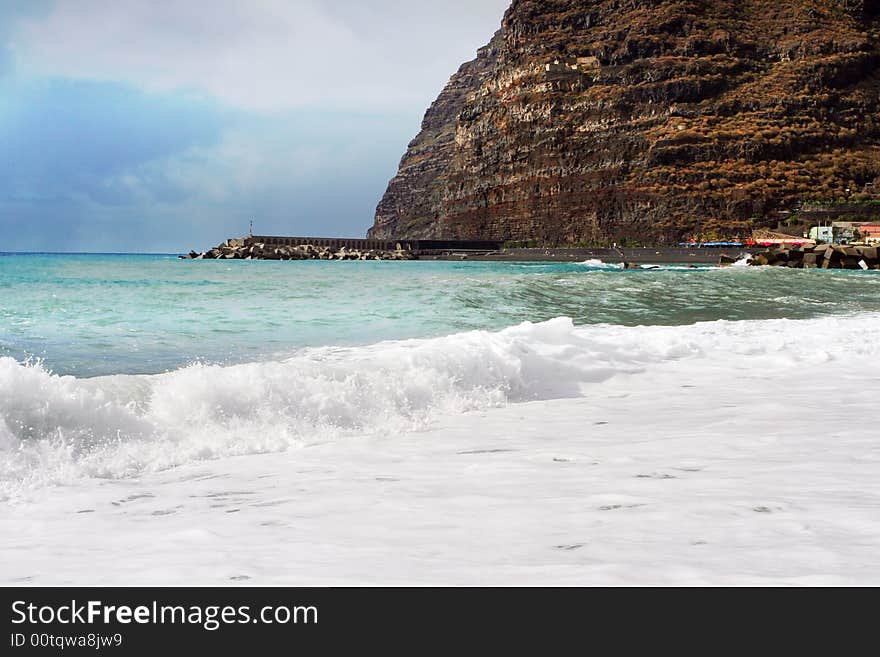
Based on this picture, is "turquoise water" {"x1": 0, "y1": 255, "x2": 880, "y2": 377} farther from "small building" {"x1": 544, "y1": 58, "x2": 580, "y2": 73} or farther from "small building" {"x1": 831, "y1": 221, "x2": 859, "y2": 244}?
"small building" {"x1": 544, "y1": 58, "x2": 580, "y2": 73}

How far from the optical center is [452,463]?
478cm

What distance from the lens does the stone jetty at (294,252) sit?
109938mm

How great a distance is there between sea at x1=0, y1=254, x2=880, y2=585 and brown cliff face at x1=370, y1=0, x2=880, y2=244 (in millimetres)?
91044

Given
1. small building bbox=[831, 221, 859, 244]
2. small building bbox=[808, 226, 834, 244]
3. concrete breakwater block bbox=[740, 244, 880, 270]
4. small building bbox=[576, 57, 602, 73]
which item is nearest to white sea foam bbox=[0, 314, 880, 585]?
concrete breakwater block bbox=[740, 244, 880, 270]

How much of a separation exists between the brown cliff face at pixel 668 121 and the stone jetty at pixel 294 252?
12141 millimetres

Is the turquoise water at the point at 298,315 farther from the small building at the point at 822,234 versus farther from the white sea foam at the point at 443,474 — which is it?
the small building at the point at 822,234

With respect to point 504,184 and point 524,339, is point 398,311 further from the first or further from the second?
point 504,184

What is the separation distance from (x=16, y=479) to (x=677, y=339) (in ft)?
28.8

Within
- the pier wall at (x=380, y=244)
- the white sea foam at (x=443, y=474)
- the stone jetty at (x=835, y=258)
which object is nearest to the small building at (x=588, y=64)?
the pier wall at (x=380, y=244)

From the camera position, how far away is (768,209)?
92.4 metres

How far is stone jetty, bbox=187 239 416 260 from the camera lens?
110 m

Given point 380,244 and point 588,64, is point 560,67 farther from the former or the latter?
point 380,244

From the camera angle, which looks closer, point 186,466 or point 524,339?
point 186,466
